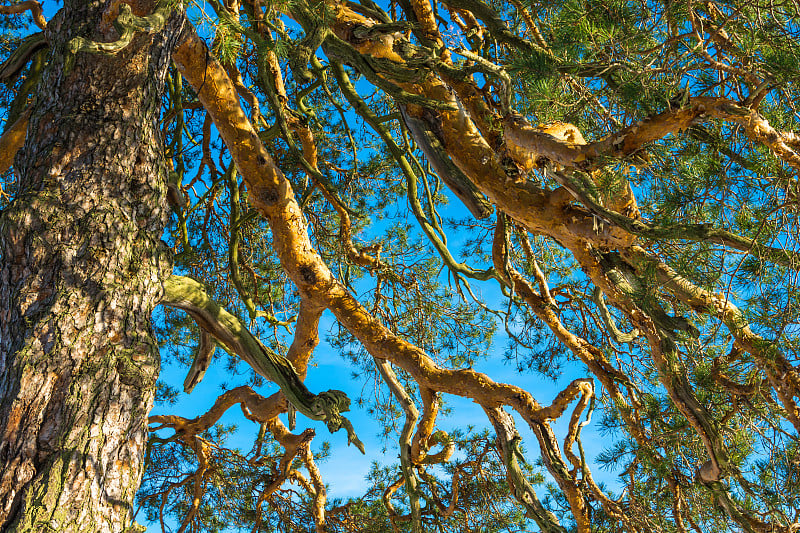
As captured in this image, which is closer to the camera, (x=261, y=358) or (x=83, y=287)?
(x=83, y=287)

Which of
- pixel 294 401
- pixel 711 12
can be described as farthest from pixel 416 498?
pixel 711 12

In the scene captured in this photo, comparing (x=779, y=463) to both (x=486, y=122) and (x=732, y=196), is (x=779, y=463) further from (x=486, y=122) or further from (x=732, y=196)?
(x=486, y=122)

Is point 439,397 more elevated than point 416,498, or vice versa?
point 439,397

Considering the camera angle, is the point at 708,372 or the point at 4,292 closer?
the point at 4,292

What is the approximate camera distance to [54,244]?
6.01 ft

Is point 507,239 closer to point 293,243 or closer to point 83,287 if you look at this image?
point 293,243

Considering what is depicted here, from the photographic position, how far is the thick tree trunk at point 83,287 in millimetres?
1656

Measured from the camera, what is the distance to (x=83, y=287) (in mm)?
1816

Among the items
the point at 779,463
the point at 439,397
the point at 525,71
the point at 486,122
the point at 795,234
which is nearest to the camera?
the point at 795,234

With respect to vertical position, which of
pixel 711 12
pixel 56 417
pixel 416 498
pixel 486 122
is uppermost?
pixel 486 122

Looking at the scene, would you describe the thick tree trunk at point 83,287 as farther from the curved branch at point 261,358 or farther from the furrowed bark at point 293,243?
the furrowed bark at point 293,243

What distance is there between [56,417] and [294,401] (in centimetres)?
84

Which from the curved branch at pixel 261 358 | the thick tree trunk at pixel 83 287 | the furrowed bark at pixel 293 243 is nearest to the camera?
the thick tree trunk at pixel 83 287

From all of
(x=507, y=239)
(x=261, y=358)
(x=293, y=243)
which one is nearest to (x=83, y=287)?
(x=261, y=358)
